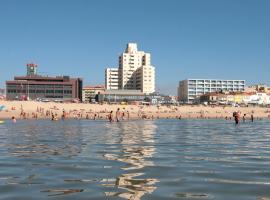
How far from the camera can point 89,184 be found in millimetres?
10016

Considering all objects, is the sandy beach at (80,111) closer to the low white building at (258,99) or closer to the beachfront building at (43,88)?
the beachfront building at (43,88)

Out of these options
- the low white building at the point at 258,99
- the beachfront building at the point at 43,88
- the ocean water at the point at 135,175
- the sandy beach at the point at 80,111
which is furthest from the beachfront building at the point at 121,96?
the ocean water at the point at 135,175

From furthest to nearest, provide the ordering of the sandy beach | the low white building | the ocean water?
the low white building < the sandy beach < the ocean water

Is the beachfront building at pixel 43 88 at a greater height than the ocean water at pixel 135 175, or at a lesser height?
greater

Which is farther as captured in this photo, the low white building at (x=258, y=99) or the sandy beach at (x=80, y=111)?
the low white building at (x=258, y=99)

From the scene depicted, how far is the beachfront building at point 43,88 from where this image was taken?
160375 millimetres

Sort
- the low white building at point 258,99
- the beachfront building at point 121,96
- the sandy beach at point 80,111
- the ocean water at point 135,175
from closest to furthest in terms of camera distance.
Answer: the ocean water at point 135,175
the sandy beach at point 80,111
the beachfront building at point 121,96
the low white building at point 258,99

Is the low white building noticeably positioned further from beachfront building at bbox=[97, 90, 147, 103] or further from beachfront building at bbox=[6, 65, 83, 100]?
beachfront building at bbox=[6, 65, 83, 100]

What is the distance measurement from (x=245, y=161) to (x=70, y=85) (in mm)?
153246

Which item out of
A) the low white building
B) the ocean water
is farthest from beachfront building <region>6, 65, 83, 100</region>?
the ocean water

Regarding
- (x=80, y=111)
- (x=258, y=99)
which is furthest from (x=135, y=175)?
(x=258, y=99)

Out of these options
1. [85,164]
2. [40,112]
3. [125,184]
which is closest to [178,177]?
[125,184]

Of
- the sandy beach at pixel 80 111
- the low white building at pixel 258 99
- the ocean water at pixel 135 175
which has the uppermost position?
the low white building at pixel 258 99

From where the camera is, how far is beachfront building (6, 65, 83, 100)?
160 m
